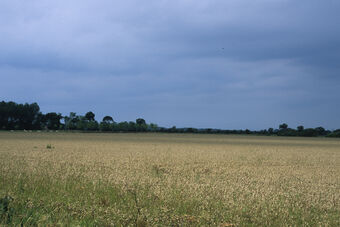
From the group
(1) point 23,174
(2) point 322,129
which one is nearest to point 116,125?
(2) point 322,129

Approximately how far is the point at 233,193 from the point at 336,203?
303 cm

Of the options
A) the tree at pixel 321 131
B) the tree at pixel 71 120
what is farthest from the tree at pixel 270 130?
the tree at pixel 71 120

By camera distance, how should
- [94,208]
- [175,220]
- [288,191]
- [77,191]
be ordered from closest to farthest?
1. [175,220]
2. [94,208]
3. [77,191]
4. [288,191]

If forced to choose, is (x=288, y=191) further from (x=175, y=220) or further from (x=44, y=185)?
(x=44, y=185)

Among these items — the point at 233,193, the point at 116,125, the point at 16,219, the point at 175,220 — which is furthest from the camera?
the point at 116,125

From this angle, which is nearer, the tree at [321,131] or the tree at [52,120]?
the tree at [321,131]

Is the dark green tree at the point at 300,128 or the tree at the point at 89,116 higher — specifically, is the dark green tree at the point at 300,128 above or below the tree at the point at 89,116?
below

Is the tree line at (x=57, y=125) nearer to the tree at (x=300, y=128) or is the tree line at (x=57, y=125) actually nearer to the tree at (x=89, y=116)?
the tree at (x=300, y=128)

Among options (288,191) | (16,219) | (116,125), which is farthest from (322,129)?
(16,219)

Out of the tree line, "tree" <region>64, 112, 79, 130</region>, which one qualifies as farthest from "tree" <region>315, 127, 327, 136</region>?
"tree" <region>64, 112, 79, 130</region>

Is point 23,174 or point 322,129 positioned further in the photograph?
point 322,129

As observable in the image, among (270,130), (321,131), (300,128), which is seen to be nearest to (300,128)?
(300,128)

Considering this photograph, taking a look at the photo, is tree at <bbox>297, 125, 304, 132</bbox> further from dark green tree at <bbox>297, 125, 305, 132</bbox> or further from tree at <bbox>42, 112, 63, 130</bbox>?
tree at <bbox>42, 112, 63, 130</bbox>

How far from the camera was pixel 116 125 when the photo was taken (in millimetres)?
150500
